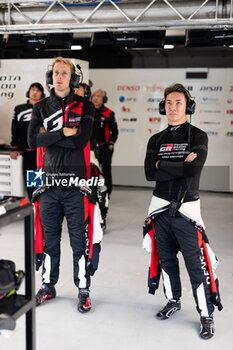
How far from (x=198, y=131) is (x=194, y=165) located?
25 centimetres

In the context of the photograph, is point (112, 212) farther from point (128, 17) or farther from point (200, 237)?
point (200, 237)

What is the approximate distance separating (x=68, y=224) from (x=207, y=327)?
1.17 m

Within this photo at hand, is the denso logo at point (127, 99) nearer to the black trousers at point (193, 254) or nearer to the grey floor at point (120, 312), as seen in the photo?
the grey floor at point (120, 312)

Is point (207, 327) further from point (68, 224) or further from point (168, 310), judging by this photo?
point (68, 224)

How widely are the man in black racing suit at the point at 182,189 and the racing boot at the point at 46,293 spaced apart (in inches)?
37.6

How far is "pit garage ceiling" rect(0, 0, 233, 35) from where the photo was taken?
502 cm

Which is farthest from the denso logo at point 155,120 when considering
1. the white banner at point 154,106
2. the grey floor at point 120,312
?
the grey floor at point 120,312

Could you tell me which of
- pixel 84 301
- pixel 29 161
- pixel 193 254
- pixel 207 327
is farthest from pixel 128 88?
pixel 207 327

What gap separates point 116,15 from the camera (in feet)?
17.5

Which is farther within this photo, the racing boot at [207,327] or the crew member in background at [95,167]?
the crew member in background at [95,167]

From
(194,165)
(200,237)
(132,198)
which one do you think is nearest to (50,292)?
(200,237)

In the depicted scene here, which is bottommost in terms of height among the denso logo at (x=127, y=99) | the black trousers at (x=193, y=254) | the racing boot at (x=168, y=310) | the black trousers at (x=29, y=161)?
the racing boot at (x=168, y=310)

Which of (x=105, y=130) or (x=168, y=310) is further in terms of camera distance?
(x=105, y=130)

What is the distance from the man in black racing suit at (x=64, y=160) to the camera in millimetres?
3174
